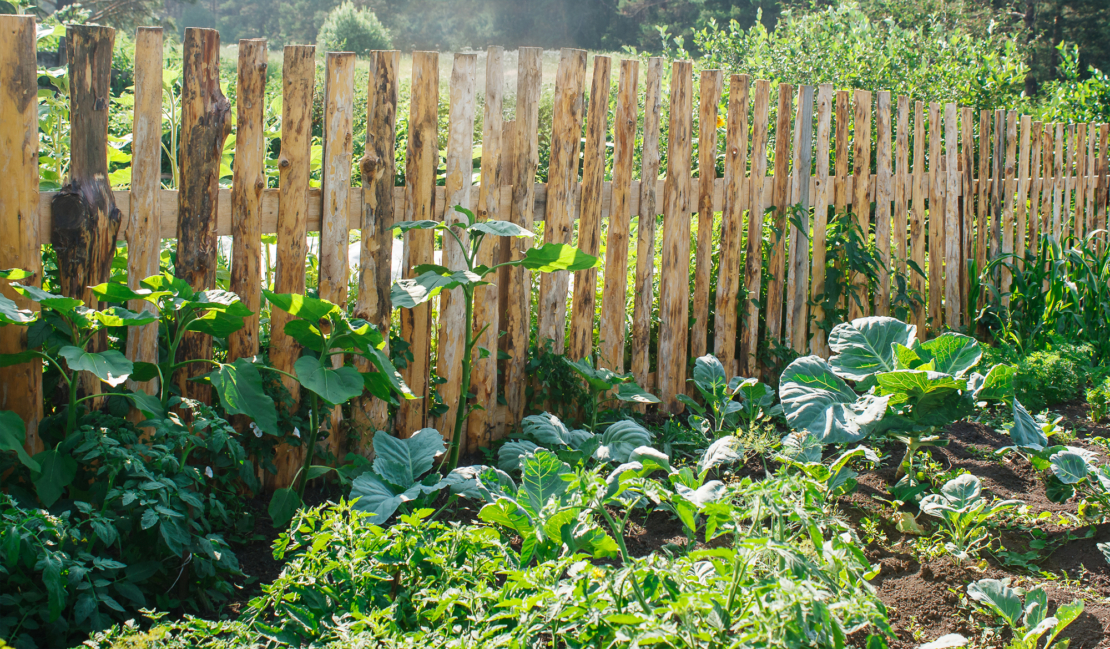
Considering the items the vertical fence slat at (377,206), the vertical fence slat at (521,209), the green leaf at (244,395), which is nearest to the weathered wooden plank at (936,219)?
the vertical fence slat at (521,209)

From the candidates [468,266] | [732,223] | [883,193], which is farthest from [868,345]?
[883,193]

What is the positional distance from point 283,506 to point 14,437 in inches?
30.4

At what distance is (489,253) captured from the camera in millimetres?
3293

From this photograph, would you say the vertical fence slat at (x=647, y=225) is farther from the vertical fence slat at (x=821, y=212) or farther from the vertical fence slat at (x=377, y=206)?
the vertical fence slat at (x=377, y=206)

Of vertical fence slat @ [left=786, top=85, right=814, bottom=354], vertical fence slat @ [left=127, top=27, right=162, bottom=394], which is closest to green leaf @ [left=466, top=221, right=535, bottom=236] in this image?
vertical fence slat @ [left=127, top=27, right=162, bottom=394]

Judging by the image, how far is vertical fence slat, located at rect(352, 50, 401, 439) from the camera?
2.84 m

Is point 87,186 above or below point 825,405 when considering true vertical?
above

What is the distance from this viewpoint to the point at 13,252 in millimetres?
2291

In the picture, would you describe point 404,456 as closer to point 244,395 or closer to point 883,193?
point 244,395

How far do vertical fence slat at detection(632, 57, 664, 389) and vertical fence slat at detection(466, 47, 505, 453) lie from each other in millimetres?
732

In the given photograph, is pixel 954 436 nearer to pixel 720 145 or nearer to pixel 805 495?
pixel 805 495

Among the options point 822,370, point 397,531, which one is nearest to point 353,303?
point 397,531

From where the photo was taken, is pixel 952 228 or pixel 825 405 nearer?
pixel 825 405

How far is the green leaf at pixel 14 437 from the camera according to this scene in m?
1.94
